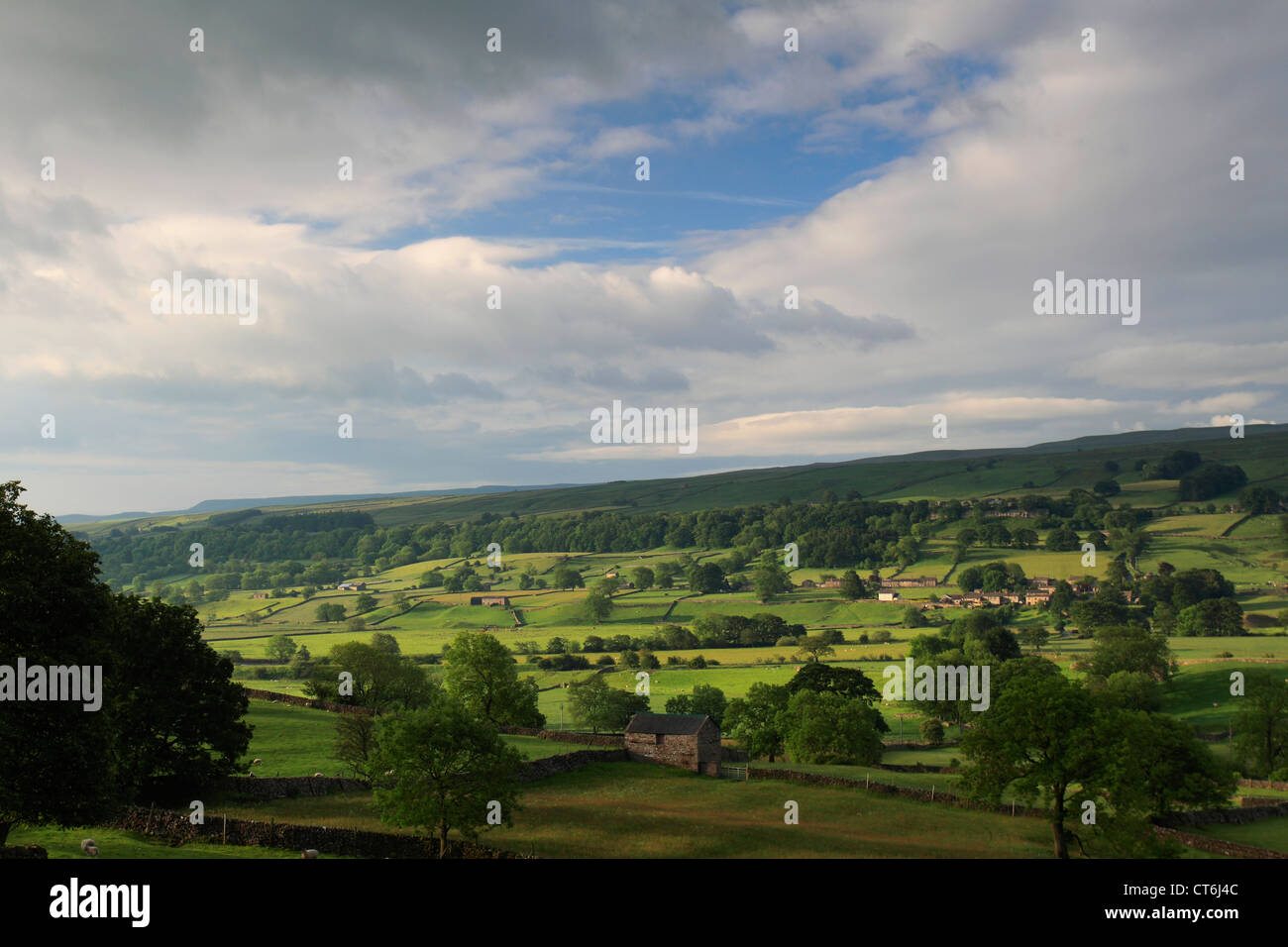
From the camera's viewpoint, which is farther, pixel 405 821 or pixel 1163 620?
pixel 1163 620

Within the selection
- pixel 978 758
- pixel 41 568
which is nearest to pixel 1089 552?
pixel 978 758

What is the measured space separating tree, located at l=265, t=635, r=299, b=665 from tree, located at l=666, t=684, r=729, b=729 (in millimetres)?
73051

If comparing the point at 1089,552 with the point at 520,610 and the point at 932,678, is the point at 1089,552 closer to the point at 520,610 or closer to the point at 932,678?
the point at 932,678

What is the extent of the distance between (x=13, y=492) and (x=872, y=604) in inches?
6238

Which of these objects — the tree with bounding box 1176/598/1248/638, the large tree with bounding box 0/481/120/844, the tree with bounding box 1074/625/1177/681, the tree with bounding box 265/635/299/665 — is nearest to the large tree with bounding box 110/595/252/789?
the large tree with bounding box 0/481/120/844

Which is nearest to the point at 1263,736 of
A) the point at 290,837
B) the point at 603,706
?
the point at 603,706

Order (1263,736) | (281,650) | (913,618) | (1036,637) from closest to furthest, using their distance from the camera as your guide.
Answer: (1263,736) < (1036,637) < (281,650) < (913,618)

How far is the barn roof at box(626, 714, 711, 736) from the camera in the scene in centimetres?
6325

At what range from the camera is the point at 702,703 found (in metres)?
96.6

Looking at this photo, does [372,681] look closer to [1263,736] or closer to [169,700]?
[169,700]

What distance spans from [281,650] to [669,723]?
322 feet

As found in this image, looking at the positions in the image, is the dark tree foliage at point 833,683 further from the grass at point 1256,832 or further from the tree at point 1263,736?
the grass at point 1256,832

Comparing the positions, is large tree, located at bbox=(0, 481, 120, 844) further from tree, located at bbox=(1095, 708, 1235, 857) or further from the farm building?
the farm building
